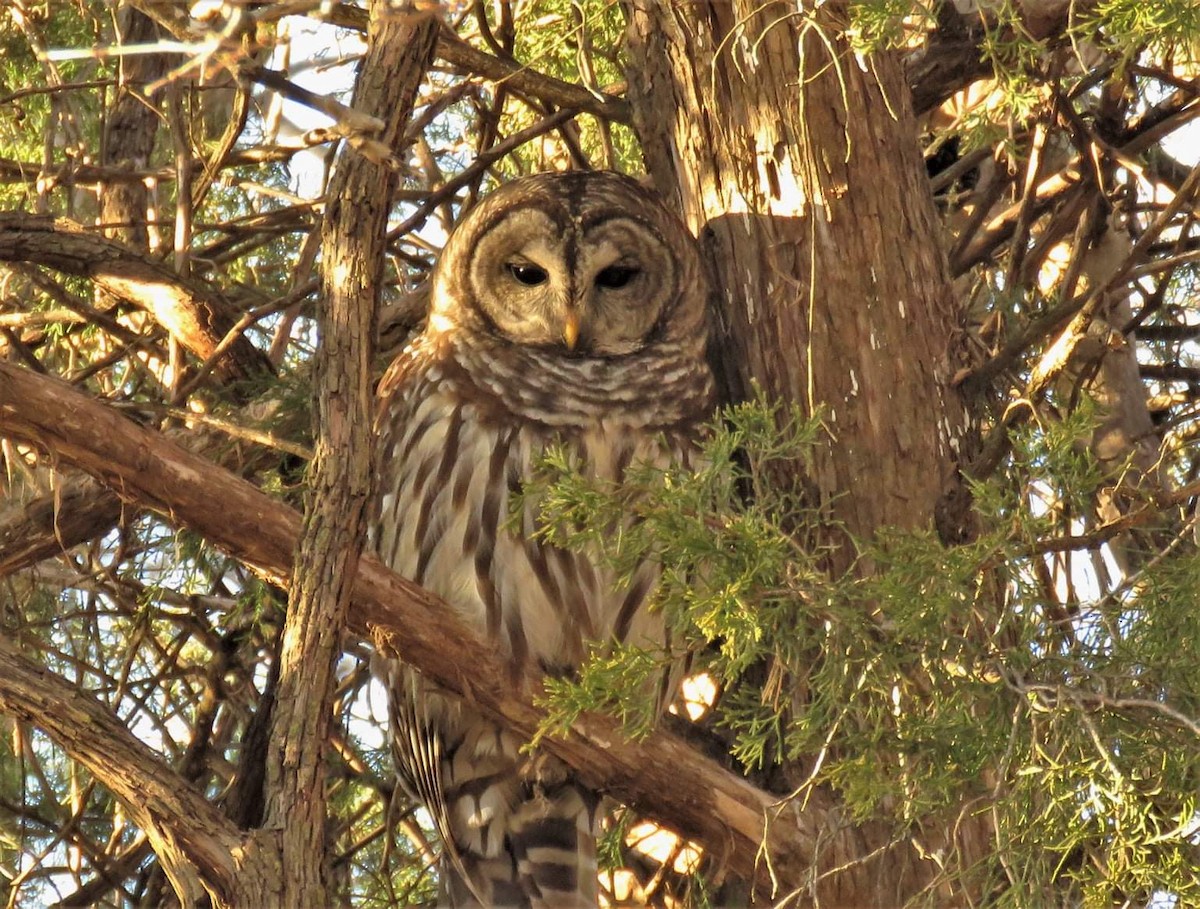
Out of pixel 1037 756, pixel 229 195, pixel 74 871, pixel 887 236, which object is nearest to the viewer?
pixel 1037 756

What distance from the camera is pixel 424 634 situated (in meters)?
3.03

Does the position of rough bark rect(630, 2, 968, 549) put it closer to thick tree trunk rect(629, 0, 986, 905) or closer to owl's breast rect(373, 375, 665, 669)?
thick tree trunk rect(629, 0, 986, 905)

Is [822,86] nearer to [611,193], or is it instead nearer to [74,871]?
[611,193]

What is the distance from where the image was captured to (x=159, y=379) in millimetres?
4438

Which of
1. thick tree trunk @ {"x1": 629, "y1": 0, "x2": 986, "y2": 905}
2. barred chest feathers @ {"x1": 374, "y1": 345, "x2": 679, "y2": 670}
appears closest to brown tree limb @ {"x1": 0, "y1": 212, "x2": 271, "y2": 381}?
barred chest feathers @ {"x1": 374, "y1": 345, "x2": 679, "y2": 670}

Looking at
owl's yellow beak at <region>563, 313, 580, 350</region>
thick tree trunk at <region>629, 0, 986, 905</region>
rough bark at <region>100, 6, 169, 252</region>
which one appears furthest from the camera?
rough bark at <region>100, 6, 169, 252</region>

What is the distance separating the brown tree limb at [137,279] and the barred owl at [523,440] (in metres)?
0.43

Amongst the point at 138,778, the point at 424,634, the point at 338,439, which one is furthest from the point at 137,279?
the point at 138,778

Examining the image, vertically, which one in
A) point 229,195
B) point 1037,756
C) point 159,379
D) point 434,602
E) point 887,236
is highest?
point 229,195

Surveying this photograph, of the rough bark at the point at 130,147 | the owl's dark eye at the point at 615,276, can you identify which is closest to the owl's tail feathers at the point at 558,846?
the owl's dark eye at the point at 615,276

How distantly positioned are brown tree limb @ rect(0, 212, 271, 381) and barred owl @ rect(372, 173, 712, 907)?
16.9 inches

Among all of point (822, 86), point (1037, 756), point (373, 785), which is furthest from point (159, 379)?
point (1037, 756)

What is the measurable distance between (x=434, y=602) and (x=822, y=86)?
138cm

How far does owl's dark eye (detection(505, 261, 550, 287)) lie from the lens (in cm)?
400
